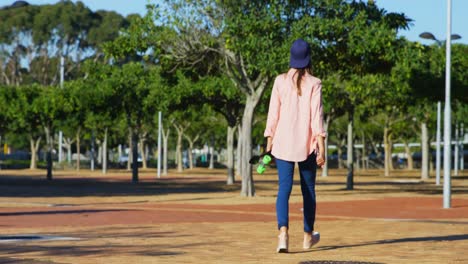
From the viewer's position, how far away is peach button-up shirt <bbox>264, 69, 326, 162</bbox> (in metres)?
10.8

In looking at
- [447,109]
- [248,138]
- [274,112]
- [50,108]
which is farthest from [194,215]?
[50,108]

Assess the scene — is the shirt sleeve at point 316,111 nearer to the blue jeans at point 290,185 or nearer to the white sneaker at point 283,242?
the blue jeans at point 290,185

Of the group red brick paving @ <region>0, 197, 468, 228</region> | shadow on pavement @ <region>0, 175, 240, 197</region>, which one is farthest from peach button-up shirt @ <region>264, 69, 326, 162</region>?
shadow on pavement @ <region>0, 175, 240, 197</region>

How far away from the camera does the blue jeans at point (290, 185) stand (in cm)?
1080

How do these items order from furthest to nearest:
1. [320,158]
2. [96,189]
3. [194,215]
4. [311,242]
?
[96,189], [194,215], [311,242], [320,158]

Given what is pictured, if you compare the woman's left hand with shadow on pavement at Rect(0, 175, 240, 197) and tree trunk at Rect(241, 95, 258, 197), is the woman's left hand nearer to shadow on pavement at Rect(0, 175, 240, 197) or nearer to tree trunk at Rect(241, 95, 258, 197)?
tree trunk at Rect(241, 95, 258, 197)

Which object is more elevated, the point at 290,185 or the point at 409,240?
the point at 290,185

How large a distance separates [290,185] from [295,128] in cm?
57

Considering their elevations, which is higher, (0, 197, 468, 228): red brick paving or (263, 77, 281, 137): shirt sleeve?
(263, 77, 281, 137): shirt sleeve

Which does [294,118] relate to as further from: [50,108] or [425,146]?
[50,108]

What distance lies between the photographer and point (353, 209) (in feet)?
84.1

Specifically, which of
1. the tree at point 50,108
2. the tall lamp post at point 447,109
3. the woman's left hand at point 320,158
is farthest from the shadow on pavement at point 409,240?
the tree at point 50,108

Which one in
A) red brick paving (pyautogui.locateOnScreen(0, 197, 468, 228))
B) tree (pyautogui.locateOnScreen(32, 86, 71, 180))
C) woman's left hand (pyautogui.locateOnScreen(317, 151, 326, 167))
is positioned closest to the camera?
woman's left hand (pyautogui.locateOnScreen(317, 151, 326, 167))

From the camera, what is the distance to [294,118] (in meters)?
10.9
